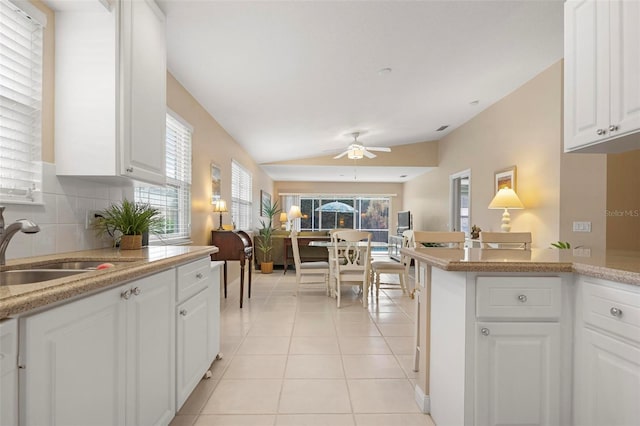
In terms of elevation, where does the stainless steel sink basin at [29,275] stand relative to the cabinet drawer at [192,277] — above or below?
above

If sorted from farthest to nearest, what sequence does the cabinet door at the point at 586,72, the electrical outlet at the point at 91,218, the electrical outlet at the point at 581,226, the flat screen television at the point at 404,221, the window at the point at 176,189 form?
the flat screen television at the point at 404,221
the electrical outlet at the point at 581,226
the window at the point at 176,189
the electrical outlet at the point at 91,218
the cabinet door at the point at 586,72

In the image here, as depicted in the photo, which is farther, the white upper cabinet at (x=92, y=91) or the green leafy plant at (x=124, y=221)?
the green leafy plant at (x=124, y=221)

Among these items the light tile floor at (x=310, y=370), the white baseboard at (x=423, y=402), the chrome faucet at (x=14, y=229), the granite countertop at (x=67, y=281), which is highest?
the chrome faucet at (x=14, y=229)

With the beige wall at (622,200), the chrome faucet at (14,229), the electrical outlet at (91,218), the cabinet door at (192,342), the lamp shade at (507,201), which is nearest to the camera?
the chrome faucet at (14,229)

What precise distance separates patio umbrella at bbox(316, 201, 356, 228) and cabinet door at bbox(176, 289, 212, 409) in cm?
919

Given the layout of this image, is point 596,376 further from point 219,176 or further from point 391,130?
point 391,130

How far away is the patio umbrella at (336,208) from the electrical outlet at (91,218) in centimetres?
941

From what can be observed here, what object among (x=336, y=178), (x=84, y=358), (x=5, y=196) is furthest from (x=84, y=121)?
(x=336, y=178)

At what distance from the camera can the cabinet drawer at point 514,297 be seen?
1.46 meters

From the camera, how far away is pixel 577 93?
1.71 m

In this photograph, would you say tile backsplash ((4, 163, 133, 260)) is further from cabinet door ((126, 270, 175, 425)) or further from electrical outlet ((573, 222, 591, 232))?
electrical outlet ((573, 222, 591, 232))

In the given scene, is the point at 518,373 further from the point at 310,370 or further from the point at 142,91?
the point at 142,91

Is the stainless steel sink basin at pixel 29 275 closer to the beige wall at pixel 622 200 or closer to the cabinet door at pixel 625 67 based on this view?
the cabinet door at pixel 625 67

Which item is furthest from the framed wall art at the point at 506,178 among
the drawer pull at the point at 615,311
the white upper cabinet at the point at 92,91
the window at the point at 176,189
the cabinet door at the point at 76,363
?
the cabinet door at the point at 76,363
